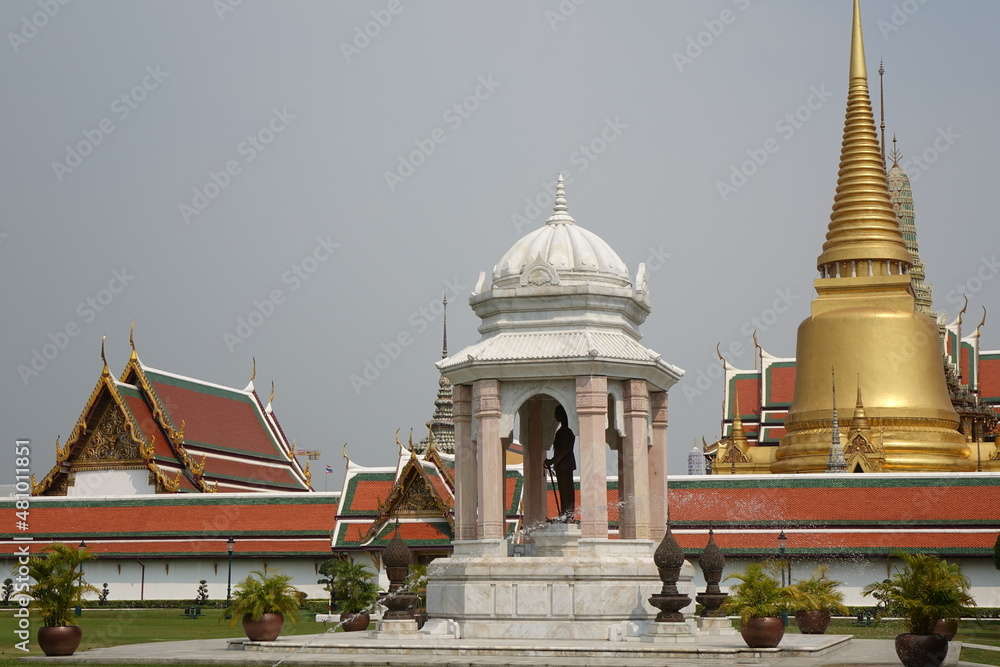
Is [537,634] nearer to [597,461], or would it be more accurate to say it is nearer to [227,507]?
[597,461]

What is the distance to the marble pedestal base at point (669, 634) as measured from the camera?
20250 mm

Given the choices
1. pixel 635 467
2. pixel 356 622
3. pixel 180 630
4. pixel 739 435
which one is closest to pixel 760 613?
pixel 635 467

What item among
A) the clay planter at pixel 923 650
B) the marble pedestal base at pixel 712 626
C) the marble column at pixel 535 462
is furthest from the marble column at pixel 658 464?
the clay planter at pixel 923 650

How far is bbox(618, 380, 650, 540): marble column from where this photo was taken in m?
22.5

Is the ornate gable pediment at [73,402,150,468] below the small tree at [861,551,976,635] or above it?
above

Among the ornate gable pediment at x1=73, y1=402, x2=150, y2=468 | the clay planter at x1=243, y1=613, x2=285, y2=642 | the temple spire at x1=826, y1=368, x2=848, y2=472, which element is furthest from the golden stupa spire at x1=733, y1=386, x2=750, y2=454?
the clay planter at x1=243, y1=613, x2=285, y2=642

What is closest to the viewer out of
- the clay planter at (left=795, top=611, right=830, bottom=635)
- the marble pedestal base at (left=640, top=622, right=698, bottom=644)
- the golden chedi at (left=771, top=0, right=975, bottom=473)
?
the marble pedestal base at (left=640, top=622, right=698, bottom=644)

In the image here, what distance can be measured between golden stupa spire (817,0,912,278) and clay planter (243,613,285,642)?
31.5m

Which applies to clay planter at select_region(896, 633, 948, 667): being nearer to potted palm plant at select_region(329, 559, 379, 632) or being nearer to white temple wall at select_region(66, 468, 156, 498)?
potted palm plant at select_region(329, 559, 379, 632)

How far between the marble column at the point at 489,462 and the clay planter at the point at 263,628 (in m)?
3.31

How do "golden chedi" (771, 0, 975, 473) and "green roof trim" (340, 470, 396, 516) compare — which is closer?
"green roof trim" (340, 470, 396, 516)

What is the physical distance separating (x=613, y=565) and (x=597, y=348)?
3.22 m

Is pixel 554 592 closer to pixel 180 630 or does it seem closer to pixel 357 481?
pixel 180 630

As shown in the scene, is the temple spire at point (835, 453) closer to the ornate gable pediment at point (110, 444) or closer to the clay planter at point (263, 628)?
the ornate gable pediment at point (110, 444)
